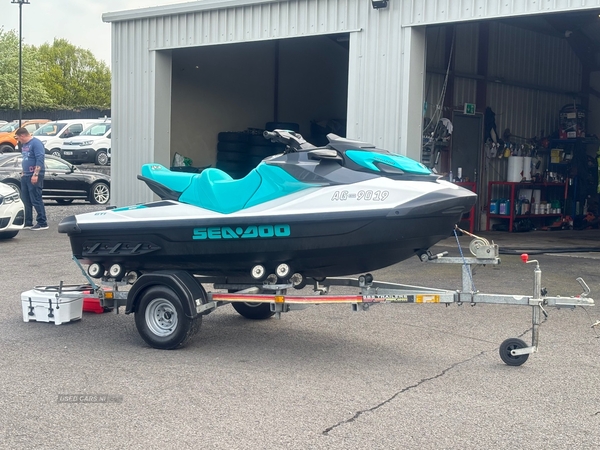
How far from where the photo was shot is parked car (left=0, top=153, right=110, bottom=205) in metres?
20.4

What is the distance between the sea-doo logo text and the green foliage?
60750 millimetres

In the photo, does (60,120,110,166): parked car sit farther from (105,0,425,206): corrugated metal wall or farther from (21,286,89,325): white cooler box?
(21,286,89,325): white cooler box

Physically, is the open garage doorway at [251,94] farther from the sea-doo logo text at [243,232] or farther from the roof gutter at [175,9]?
the sea-doo logo text at [243,232]

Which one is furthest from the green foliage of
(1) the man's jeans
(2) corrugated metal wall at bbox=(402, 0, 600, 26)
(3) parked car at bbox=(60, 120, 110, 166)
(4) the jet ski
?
(4) the jet ski

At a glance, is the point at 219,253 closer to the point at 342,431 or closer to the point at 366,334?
the point at 366,334

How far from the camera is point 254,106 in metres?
18.2

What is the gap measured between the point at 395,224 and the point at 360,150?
73 centimetres

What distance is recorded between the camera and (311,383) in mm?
5621

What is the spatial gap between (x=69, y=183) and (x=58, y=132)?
11961 millimetres

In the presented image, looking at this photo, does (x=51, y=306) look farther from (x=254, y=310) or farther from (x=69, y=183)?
(x=69, y=183)

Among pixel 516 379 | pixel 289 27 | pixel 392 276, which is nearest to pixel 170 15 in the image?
pixel 289 27

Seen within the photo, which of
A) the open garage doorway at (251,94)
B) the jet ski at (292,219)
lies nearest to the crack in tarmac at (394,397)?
the jet ski at (292,219)

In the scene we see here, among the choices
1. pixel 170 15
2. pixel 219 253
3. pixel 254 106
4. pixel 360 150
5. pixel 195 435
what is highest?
pixel 170 15

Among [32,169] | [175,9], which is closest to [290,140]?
[175,9]
